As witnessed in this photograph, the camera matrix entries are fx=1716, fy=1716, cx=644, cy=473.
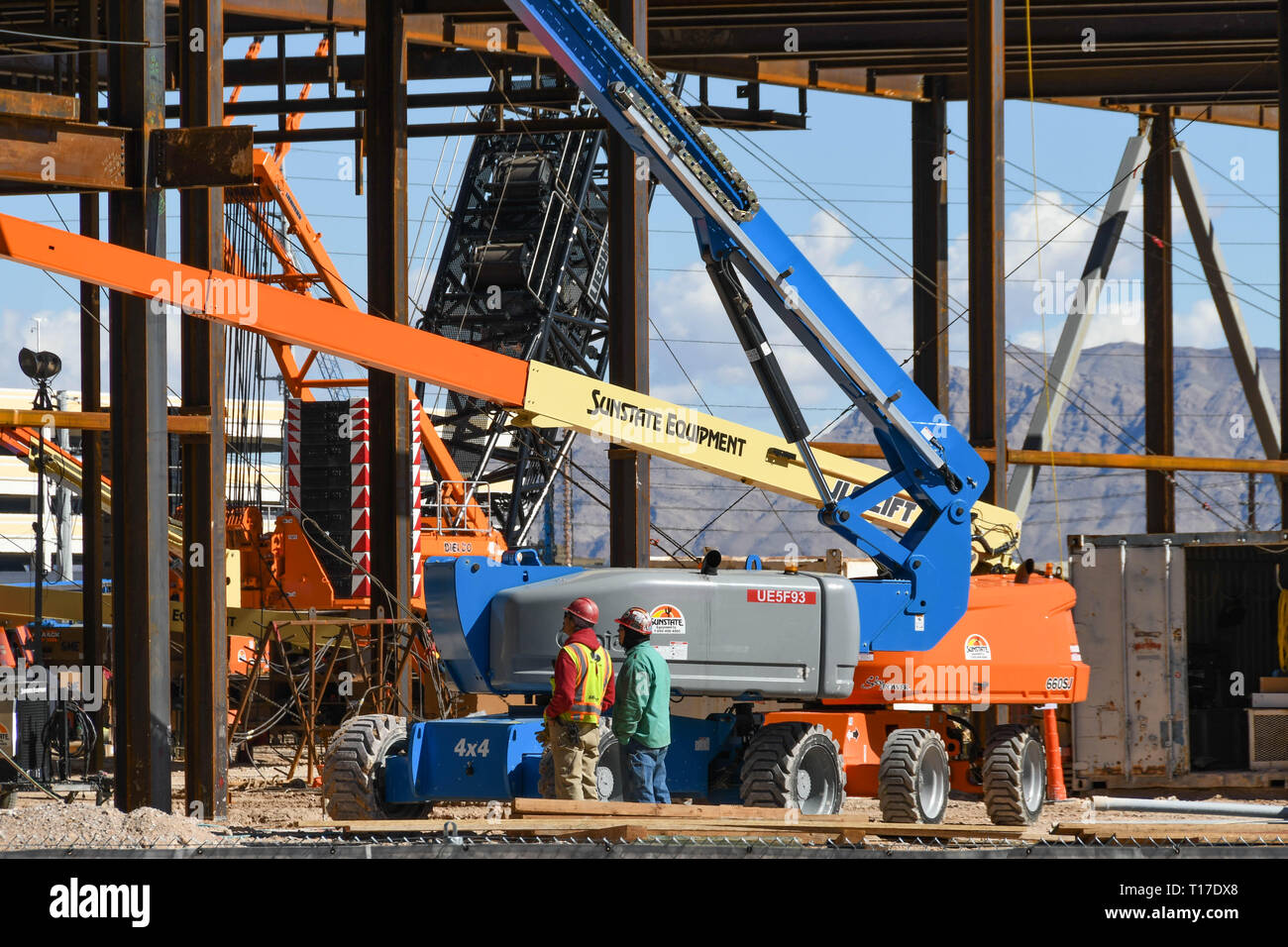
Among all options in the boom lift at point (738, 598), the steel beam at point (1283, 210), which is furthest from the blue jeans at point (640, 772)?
the steel beam at point (1283, 210)

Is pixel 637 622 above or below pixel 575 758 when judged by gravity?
above

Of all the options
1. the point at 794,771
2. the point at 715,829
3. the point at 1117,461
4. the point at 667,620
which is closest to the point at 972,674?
the point at 794,771

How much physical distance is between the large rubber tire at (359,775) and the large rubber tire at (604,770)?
117 centimetres

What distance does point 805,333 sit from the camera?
14.4 metres

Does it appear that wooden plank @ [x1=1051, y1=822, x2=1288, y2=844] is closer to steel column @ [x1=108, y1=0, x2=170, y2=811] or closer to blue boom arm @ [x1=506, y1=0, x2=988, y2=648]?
blue boom arm @ [x1=506, y1=0, x2=988, y2=648]

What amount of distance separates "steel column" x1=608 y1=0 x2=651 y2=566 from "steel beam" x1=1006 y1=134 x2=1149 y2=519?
22.9 ft

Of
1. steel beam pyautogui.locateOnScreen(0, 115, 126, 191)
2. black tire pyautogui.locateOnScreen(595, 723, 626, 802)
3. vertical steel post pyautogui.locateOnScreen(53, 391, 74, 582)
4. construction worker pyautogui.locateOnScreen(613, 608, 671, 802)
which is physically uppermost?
steel beam pyautogui.locateOnScreen(0, 115, 126, 191)

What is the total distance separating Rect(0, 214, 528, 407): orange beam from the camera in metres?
11.5

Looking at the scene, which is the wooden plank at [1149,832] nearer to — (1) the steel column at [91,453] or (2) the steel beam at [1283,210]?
(1) the steel column at [91,453]

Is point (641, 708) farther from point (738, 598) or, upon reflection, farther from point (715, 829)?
point (715, 829)

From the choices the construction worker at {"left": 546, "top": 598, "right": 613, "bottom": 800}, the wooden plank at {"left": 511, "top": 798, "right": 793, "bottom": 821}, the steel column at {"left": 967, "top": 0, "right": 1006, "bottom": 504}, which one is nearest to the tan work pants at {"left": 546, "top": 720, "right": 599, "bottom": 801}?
the construction worker at {"left": 546, "top": 598, "right": 613, "bottom": 800}

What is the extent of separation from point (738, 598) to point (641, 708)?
5.27 ft

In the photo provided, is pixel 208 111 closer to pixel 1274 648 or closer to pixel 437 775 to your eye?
pixel 437 775
